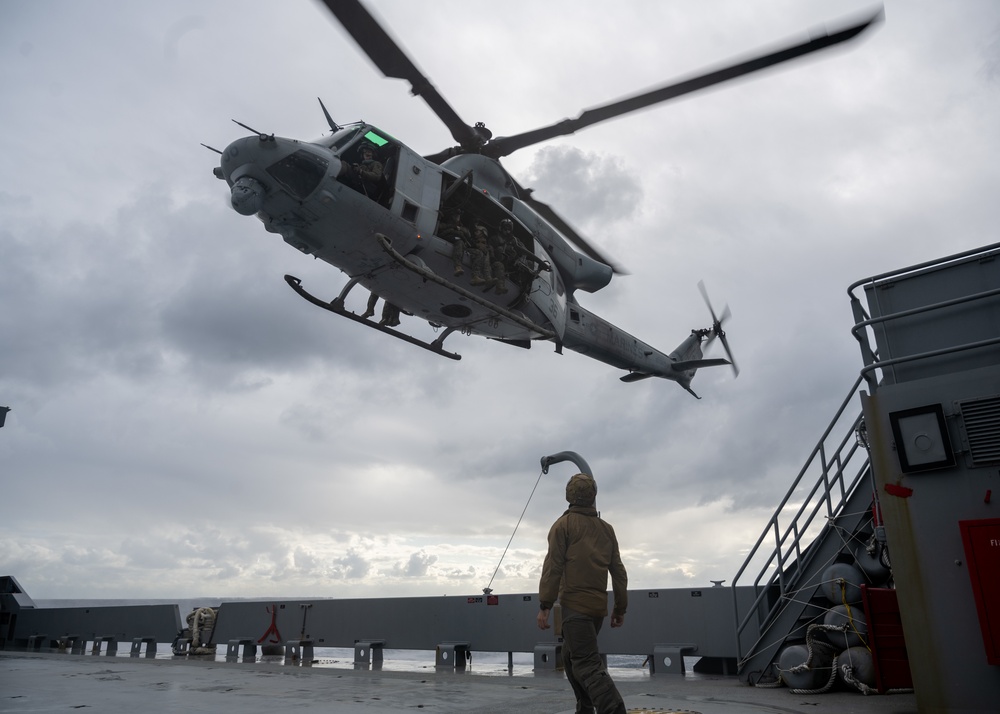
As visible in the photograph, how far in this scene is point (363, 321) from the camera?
1256 cm

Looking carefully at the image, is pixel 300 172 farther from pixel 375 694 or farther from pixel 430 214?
pixel 375 694

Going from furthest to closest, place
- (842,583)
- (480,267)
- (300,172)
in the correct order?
1. (480,267)
2. (300,172)
3. (842,583)

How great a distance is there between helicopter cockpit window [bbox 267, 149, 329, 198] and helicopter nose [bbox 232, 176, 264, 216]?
1.09 ft

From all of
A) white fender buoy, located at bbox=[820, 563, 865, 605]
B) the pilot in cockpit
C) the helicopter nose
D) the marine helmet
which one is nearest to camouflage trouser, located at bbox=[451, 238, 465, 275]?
the pilot in cockpit

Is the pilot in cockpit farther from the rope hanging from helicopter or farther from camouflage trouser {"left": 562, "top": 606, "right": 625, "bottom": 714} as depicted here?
camouflage trouser {"left": 562, "top": 606, "right": 625, "bottom": 714}

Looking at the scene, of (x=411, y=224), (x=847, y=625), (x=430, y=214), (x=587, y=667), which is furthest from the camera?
(x=430, y=214)

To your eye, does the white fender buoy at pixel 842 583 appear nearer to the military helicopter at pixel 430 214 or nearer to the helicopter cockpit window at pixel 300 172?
the military helicopter at pixel 430 214

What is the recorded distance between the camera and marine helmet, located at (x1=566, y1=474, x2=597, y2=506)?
4.77m

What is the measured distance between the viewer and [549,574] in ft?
14.9

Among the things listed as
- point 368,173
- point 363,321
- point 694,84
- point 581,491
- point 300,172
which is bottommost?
point 581,491

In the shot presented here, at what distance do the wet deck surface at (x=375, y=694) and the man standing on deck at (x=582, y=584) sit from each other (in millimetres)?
1270

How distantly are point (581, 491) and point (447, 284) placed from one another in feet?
23.7

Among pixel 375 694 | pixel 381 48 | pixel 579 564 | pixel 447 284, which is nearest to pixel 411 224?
pixel 447 284

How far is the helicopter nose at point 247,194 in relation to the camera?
34.9ft
